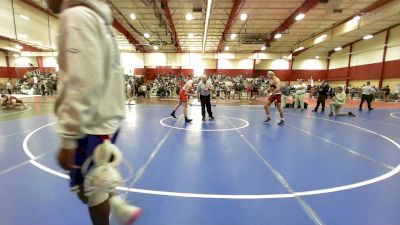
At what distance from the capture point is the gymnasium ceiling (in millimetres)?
16484

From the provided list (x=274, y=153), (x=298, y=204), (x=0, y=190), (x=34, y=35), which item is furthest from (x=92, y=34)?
(x=34, y=35)

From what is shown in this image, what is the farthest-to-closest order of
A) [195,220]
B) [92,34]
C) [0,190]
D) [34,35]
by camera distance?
[34,35]
[0,190]
[195,220]
[92,34]

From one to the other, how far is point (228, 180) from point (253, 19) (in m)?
19.5

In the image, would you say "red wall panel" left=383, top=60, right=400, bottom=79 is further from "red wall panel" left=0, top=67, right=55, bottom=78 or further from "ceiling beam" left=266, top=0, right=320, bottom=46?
"red wall panel" left=0, top=67, right=55, bottom=78

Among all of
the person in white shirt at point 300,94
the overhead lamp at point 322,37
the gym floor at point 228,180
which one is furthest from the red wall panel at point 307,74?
the gym floor at point 228,180

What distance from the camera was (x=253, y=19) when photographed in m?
20.5

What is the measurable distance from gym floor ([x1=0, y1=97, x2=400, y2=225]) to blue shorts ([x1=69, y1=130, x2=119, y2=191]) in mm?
1432

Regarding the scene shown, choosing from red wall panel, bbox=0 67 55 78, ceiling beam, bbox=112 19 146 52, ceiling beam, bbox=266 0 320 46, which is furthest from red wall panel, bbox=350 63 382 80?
red wall panel, bbox=0 67 55 78

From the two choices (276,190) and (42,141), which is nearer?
(276,190)

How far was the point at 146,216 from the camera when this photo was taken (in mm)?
2705

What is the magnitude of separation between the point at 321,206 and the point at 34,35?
18635mm

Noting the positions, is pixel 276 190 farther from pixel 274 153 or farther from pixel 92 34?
pixel 92 34

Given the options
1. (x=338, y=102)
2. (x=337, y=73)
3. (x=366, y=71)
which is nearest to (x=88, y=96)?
(x=338, y=102)

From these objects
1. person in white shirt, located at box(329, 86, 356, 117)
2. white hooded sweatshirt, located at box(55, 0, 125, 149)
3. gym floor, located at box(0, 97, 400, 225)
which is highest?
white hooded sweatshirt, located at box(55, 0, 125, 149)
